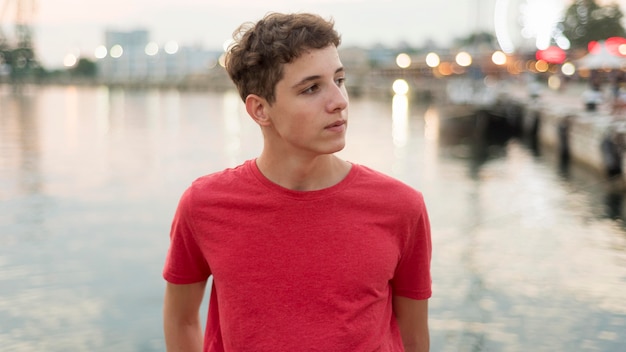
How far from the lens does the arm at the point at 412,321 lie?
6.97 ft

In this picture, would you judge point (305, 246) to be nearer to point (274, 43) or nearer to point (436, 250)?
point (274, 43)

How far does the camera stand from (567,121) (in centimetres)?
2530

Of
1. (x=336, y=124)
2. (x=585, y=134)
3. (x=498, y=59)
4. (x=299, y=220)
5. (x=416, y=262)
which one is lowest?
(x=498, y=59)

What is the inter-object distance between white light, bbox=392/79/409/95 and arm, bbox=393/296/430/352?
350ft

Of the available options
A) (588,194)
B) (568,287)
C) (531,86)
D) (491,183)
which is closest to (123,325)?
(568,287)

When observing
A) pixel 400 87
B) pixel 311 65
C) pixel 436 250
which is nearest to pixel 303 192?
pixel 311 65

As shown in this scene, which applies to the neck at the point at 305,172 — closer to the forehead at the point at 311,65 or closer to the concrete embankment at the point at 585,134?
the forehead at the point at 311,65

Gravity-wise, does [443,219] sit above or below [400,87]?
above

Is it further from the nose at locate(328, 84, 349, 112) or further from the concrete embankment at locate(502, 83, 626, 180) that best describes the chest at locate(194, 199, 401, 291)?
the concrete embankment at locate(502, 83, 626, 180)

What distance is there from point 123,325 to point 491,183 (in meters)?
14.1

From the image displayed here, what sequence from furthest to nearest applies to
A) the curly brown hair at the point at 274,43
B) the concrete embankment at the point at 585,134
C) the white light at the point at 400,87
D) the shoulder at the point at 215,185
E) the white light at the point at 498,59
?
1. the white light at the point at 400,87
2. the white light at the point at 498,59
3. the concrete embankment at the point at 585,134
4. the shoulder at the point at 215,185
5. the curly brown hair at the point at 274,43

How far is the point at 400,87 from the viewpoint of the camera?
10962 centimetres

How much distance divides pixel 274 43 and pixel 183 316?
0.77m

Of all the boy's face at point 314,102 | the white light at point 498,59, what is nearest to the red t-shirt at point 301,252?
the boy's face at point 314,102
